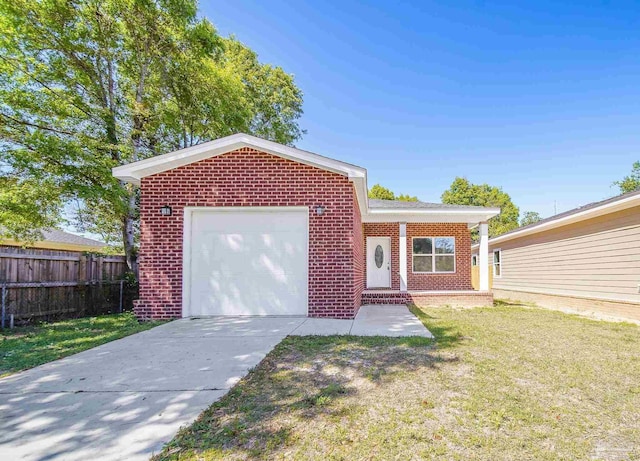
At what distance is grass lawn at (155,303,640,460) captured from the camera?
2164 millimetres

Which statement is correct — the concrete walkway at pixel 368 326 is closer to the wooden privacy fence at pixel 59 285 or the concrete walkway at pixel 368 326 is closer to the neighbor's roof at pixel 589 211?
the neighbor's roof at pixel 589 211

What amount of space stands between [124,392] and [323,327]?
353cm

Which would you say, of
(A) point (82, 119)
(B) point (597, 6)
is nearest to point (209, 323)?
(A) point (82, 119)

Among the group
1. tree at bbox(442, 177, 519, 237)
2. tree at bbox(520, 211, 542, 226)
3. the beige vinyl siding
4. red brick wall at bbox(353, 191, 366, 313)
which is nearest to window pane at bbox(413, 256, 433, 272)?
the beige vinyl siding

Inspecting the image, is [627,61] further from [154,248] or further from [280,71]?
[280,71]

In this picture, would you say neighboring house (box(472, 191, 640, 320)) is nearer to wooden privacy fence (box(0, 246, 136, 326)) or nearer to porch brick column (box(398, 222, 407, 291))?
porch brick column (box(398, 222, 407, 291))

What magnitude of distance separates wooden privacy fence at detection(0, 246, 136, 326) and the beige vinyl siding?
13.2 meters

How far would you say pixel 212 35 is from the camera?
1181cm

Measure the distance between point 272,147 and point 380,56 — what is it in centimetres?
847

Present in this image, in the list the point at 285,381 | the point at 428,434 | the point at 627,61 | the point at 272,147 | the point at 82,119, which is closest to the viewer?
the point at 428,434

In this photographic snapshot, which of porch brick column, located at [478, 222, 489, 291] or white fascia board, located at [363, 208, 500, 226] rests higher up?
white fascia board, located at [363, 208, 500, 226]

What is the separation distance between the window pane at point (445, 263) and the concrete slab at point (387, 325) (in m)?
5.10

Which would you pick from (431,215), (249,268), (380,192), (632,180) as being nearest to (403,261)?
(431,215)

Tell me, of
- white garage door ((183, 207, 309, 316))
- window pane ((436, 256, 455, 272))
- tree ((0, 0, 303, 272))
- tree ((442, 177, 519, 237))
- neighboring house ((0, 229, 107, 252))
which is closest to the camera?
white garage door ((183, 207, 309, 316))
